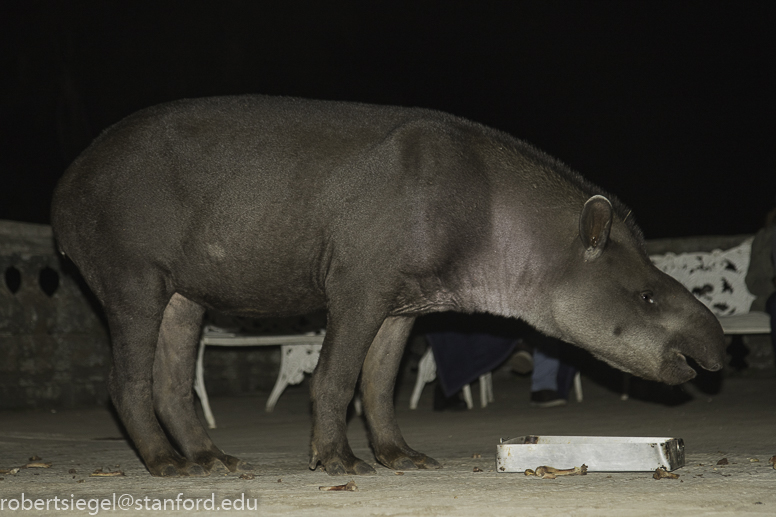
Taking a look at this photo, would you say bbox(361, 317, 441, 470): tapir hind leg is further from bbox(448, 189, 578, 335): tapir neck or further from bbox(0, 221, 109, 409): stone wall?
bbox(0, 221, 109, 409): stone wall

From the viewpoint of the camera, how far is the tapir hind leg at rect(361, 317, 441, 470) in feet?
12.7

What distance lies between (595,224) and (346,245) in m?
1.07

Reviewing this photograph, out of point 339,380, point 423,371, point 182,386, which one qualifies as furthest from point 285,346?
point 339,380

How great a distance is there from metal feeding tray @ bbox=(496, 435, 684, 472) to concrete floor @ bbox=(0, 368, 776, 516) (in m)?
0.05

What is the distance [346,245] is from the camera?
3.69 m

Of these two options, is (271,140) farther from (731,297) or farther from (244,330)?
(731,297)

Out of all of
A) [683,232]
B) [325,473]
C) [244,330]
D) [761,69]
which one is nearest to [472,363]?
[244,330]

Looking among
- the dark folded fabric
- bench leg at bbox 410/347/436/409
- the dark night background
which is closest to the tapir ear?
the dark folded fabric

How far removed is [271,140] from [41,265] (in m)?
4.09

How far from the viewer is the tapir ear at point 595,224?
3.69 metres

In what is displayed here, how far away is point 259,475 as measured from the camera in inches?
144

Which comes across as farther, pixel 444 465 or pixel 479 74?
pixel 479 74

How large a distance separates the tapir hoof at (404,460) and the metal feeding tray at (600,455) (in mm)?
408

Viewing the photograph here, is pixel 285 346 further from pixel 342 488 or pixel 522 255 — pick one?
pixel 342 488
